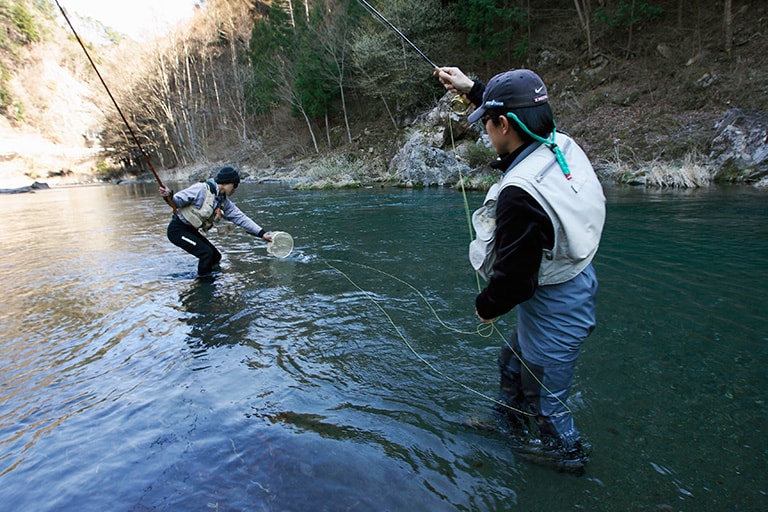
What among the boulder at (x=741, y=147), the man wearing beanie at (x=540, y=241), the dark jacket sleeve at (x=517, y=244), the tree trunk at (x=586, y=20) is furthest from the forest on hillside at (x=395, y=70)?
the dark jacket sleeve at (x=517, y=244)

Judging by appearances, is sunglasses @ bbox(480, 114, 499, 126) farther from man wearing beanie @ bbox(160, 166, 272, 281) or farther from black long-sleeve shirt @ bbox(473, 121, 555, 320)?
man wearing beanie @ bbox(160, 166, 272, 281)

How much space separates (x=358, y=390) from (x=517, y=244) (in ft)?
7.47

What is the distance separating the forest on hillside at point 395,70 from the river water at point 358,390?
3.89 meters

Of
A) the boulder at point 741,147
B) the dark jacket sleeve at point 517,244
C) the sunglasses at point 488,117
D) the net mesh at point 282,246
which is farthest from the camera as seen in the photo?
the boulder at point 741,147

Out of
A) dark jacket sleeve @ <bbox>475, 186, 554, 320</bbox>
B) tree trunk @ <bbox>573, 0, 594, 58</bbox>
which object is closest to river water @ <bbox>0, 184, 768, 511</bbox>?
dark jacket sleeve @ <bbox>475, 186, 554, 320</bbox>

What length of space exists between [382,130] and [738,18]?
73.4ft

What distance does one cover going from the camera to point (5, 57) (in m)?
65.0

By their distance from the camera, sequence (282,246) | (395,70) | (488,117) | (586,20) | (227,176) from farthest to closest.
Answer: (395,70)
(586,20)
(282,246)
(227,176)
(488,117)

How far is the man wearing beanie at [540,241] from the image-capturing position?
2.00 metres

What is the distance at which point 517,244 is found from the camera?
6.60 ft

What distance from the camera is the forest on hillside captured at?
19578 millimetres

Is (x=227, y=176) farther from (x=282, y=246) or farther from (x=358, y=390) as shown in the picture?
(x=358, y=390)

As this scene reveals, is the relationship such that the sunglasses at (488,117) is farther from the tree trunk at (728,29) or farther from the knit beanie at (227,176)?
the tree trunk at (728,29)

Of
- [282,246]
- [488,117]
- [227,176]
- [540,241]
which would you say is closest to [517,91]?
[488,117]
